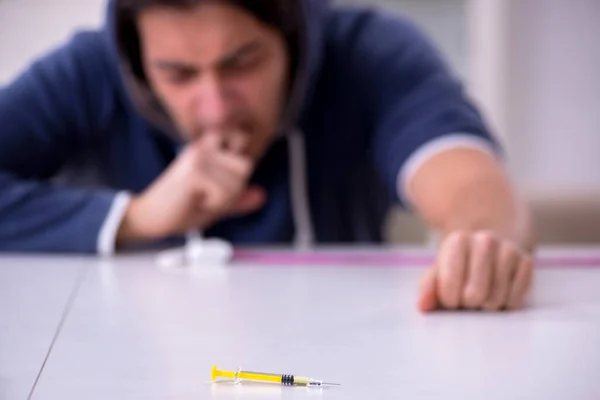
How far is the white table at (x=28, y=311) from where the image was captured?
45 centimetres

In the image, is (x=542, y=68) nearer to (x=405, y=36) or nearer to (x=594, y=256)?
(x=405, y=36)

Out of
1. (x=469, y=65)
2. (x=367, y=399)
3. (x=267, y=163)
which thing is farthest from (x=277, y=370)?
(x=469, y=65)

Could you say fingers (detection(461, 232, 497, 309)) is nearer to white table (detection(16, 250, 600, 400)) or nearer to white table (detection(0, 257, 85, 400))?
white table (detection(16, 250, 600, 400))

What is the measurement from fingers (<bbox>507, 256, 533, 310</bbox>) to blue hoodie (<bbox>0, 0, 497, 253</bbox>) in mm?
306

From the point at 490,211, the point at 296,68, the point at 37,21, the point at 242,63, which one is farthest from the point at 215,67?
the point at 37,21

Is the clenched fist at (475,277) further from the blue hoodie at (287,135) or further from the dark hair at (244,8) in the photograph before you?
the dark hair at (244,8)

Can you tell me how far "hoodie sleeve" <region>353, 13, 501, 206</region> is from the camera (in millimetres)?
944

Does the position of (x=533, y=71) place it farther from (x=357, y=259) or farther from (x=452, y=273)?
(x=452, y=273)

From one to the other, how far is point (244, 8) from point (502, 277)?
53 centimetres

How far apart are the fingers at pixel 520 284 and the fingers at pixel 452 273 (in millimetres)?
49

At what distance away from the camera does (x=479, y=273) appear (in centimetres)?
62

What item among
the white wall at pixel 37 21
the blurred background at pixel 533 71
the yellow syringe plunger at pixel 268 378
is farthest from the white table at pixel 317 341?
the blurred background at pixel 533 71

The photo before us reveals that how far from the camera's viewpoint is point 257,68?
99 centimetres

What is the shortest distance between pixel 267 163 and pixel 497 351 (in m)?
0.70
